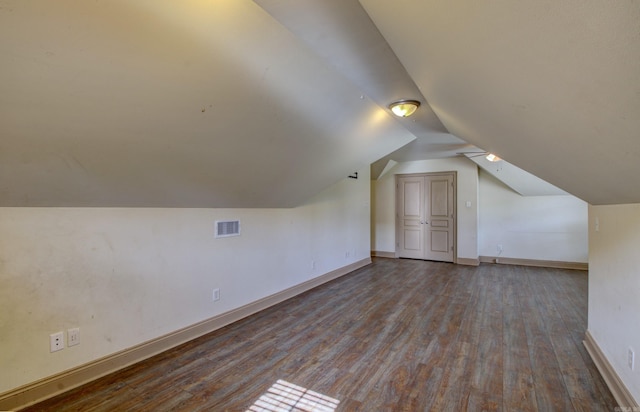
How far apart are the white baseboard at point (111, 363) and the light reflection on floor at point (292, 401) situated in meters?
1.14

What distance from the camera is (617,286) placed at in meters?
2.04

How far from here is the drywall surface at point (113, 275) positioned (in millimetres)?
1846

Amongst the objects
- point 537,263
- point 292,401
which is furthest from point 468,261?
point 292,401

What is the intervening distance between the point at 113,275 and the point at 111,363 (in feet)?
2.15

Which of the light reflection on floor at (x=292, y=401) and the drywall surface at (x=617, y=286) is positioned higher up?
the drywall surface at (x=617, y=286)

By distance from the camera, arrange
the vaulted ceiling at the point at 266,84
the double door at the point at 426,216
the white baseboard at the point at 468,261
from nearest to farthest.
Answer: the vaulted ceiling at the point at 266,84
the white baseboard at the point at 468,261
the double door at the point at 426,216

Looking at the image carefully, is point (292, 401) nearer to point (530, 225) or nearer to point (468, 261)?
point (468, 261)

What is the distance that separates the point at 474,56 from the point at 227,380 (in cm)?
253

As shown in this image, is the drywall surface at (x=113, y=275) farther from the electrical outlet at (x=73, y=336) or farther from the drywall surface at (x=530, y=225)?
the drywall surface at (x=530, y=225)

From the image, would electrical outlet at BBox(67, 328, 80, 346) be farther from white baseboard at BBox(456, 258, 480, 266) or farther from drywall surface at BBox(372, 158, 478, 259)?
white baseboard at BBox(456, 258, 480, 266)

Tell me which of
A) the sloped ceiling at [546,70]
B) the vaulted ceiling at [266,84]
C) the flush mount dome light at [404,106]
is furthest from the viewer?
the flush mount dome light at [404,106]

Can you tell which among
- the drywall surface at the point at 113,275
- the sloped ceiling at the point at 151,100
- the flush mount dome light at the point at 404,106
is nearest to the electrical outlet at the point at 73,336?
the drywall surface at the point at 113,275

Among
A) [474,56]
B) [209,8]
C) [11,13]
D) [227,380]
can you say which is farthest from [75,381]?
[474,56]

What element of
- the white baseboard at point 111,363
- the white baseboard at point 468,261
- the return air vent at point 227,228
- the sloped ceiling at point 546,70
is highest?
the sloped ceiling at point 546,70
